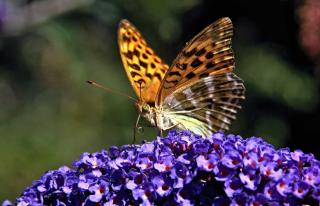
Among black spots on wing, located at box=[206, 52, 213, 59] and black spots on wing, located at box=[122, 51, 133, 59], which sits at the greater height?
black spots on wing, located at box=[122, 51, 133, 59]

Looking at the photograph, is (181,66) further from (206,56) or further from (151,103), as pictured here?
(151,103)

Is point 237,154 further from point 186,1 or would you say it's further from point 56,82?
point 56,82

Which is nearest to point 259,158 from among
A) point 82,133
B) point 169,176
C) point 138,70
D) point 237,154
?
point 237,154

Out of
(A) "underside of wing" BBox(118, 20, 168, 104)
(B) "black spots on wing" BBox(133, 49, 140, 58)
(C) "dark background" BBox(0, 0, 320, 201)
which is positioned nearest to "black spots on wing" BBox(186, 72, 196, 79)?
(A) "underside of wing" BBox(118, 20, 168, 104)

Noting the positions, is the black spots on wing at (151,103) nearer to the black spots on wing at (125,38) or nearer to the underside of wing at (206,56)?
the underside of wing at (206,56)

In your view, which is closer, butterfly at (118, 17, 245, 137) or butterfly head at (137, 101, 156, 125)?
butterfly at (118, 17, 245, 137)

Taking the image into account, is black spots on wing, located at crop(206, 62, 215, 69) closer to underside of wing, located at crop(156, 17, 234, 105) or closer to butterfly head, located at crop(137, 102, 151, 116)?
underside of wing, located at crop(156, 17, 234, 105)
